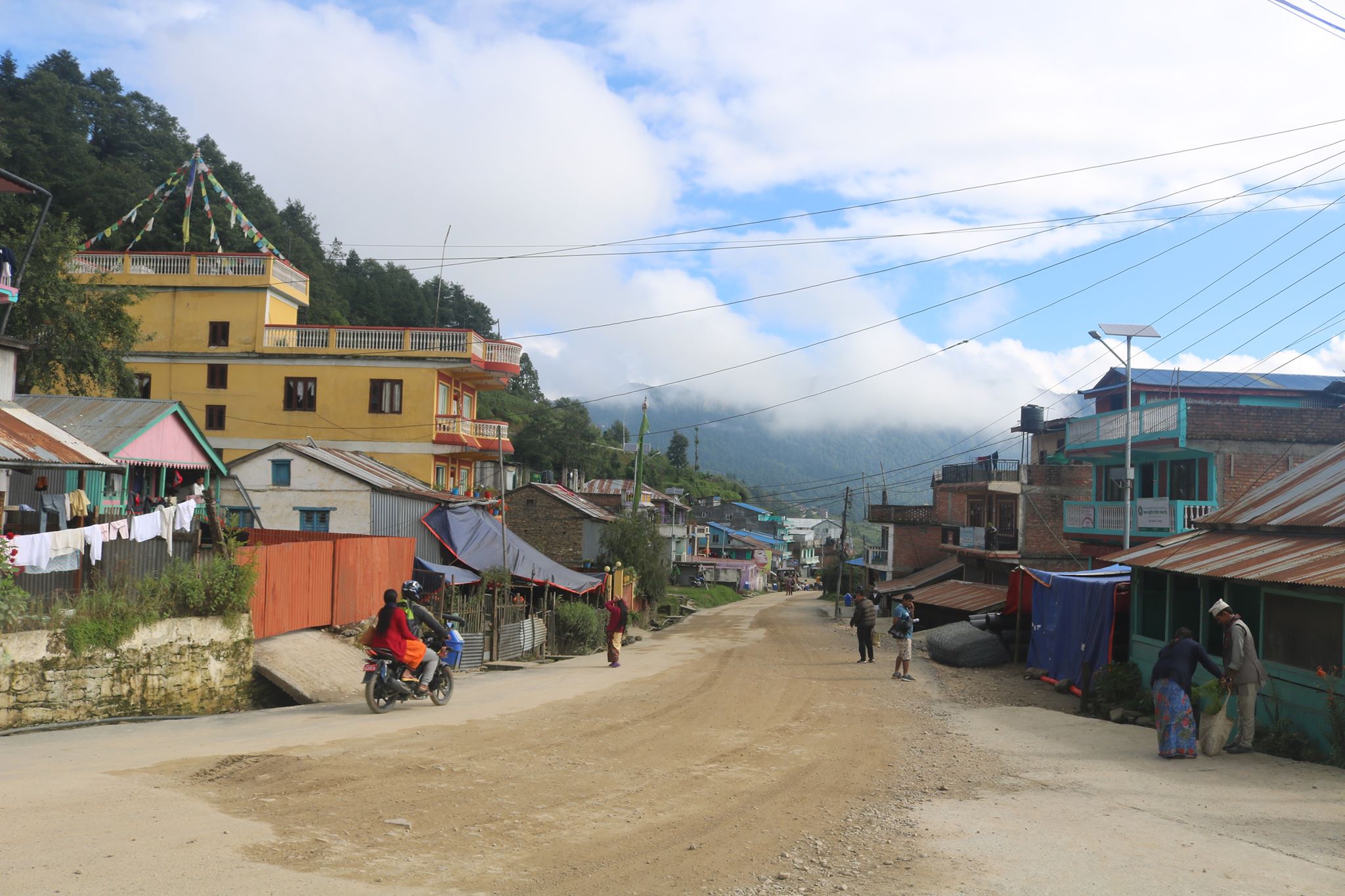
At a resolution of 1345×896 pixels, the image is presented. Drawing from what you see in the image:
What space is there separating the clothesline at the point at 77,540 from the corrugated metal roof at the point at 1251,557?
15069 mm

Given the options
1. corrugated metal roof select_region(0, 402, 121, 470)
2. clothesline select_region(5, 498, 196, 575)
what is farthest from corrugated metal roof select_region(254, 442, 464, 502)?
clothesline select_region(5, 498, 196, 575)

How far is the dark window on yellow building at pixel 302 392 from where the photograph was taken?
1603 inches

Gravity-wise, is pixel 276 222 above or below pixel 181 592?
above

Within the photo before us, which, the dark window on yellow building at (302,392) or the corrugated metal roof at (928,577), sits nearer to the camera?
the dark window on yellow building at (302,392)

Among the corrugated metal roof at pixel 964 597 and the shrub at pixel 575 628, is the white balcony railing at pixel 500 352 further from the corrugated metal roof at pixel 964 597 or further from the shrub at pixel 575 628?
the corrugated metal roof at pixel 964 597

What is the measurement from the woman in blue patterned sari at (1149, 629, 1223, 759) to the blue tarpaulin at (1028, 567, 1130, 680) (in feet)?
19.1

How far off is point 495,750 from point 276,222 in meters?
68.0

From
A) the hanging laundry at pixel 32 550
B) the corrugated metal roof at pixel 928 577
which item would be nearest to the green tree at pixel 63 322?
the hanging laundry at pixel 32 550

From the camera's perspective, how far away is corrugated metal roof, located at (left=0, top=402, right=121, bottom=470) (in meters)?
14.1

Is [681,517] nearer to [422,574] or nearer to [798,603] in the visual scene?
[798,603]

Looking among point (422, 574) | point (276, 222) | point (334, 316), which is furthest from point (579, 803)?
point (276, 222)

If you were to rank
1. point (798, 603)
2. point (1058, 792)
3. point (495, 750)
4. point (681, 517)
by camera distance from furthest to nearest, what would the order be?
point (681, 517) < point (798, 603) < point (495, 750) < point (1058, 792)

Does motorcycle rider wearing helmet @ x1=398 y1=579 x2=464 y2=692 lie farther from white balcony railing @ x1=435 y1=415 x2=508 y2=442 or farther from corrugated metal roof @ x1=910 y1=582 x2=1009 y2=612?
white balcony railing @ x1=435 y1=415 x2=508 y2=442

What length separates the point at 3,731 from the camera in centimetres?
1144
